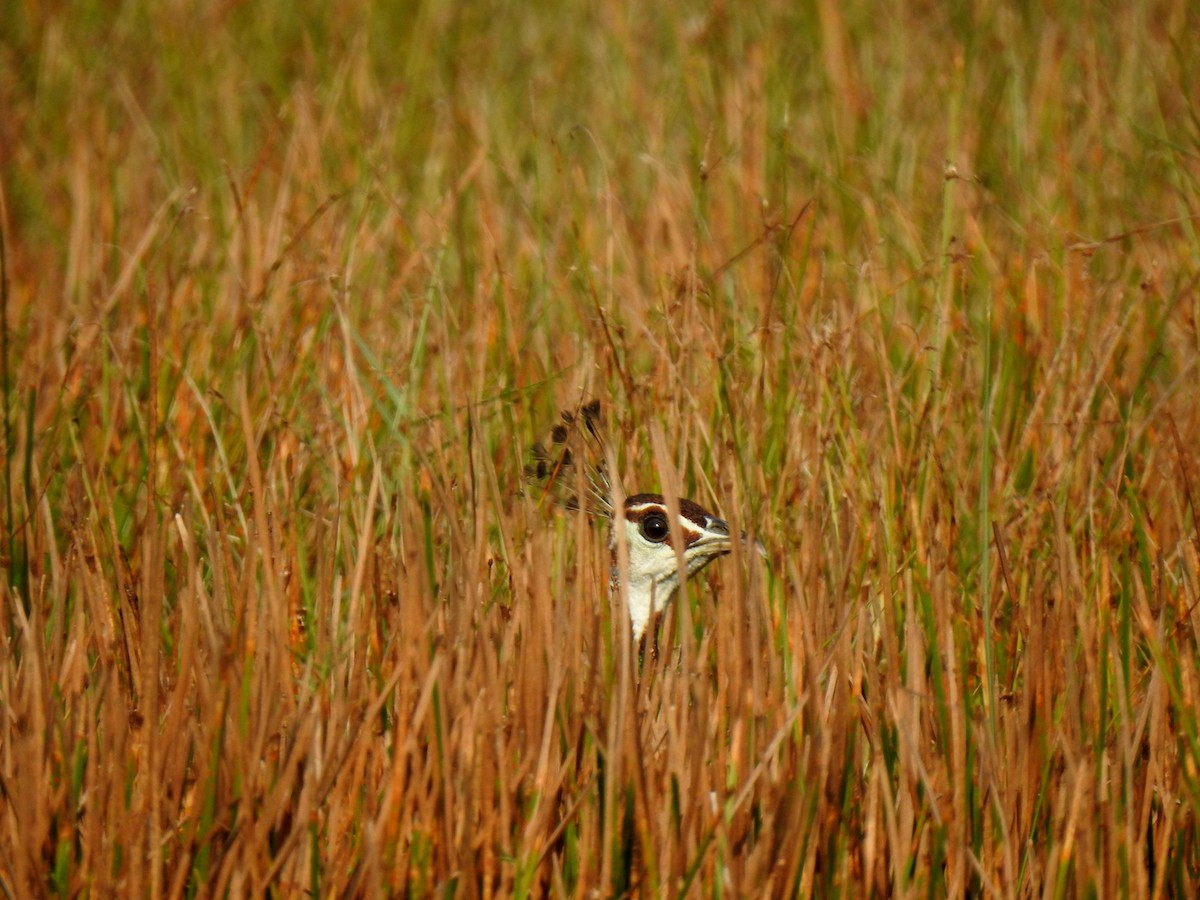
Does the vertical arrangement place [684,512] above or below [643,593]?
above

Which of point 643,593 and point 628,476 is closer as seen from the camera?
point 643,593

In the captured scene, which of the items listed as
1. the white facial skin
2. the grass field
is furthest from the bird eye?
the grass field

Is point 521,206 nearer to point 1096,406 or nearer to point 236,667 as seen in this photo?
point 1096,406

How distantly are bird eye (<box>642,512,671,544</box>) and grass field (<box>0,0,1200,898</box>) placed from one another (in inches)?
4.6

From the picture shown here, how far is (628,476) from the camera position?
3.00 metres

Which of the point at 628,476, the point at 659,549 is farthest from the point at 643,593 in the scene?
the point at 628,476

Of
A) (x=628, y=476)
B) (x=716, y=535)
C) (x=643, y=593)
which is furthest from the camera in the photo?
(x=628, y=476)

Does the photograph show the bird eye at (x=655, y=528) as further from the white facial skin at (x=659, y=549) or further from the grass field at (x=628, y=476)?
the grass field at (x=628, y=476)

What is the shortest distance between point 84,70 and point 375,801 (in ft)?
14.1

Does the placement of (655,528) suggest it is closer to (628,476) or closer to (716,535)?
(716,535)

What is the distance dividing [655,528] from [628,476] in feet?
0.94

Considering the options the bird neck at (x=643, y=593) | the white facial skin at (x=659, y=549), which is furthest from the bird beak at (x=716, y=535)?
the bird neck at (x=643, y=593)

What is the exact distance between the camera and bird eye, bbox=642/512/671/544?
272cm

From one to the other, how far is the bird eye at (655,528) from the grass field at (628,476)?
0.12m
